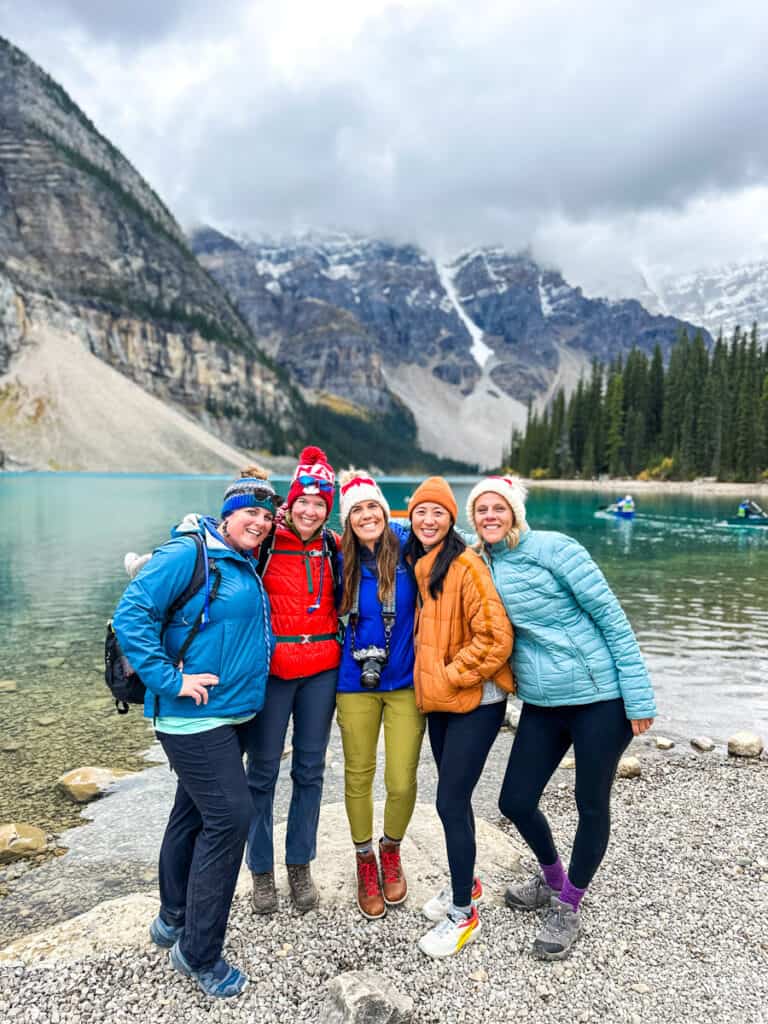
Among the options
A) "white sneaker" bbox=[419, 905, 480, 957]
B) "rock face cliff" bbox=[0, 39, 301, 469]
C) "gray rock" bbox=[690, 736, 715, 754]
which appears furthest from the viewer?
"rock face cliff" bbox=[0, 39, 301, 469]

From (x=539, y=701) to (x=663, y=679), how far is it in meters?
9.71

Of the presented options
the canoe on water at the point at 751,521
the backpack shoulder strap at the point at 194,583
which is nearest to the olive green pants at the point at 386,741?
the backpack shoulder strap at the point at 194,583

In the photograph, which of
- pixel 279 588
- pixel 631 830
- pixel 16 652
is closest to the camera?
pixel 279 588

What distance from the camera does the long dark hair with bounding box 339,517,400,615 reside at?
13.7 feet

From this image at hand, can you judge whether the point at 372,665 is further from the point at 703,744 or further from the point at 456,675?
the point at 703,744

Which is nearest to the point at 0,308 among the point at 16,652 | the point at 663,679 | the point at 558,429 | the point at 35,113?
the point at 35,113

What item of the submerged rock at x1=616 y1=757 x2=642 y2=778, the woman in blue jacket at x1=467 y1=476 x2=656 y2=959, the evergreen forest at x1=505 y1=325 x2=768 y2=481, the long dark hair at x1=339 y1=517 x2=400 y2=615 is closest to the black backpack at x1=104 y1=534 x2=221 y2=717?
the long dark hair at x1=339 y1=517 x2=400 y2=615

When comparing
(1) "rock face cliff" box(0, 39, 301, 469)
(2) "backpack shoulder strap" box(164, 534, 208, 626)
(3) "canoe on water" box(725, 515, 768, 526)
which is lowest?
(3) "canoe on water" box(725, 515, 768, 526)

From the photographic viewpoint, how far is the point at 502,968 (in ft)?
12.5

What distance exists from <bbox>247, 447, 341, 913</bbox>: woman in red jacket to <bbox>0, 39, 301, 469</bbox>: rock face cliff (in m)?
134

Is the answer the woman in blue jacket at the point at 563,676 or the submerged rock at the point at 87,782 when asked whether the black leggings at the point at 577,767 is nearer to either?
the woman in blue jacket at the point at 563,676

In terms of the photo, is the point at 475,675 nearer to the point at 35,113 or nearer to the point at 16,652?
the point at 16,652

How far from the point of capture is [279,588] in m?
4.20

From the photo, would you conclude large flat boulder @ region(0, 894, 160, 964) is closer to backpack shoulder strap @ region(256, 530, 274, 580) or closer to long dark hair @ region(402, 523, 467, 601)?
backpack shoulder strap @ region(256, 530, 274, 580)
